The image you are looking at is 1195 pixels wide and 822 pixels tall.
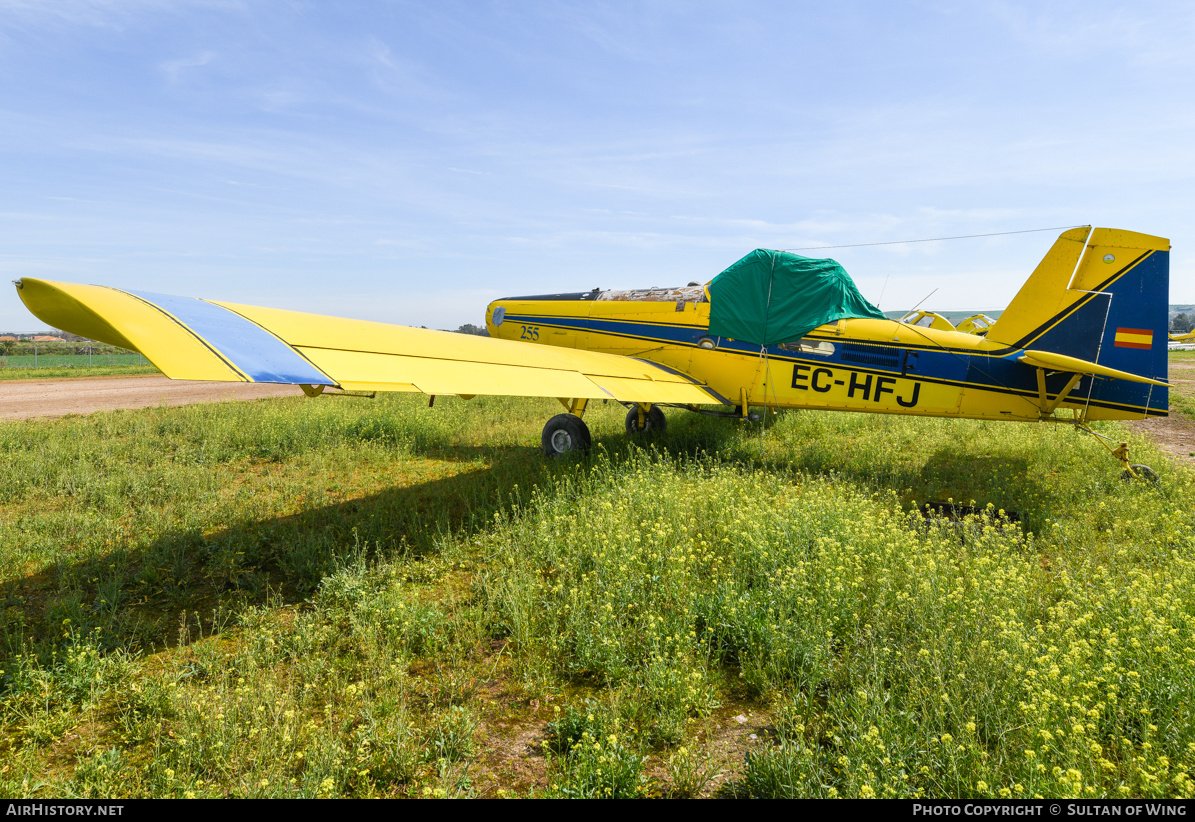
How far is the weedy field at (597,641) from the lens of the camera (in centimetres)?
238

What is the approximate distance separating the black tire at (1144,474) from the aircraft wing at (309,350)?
5.43m

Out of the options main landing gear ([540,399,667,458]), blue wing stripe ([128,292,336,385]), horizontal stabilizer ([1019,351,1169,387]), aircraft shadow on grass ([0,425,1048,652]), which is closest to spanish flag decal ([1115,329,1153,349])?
horizontal stabilizer ([1019,351,1169,387])

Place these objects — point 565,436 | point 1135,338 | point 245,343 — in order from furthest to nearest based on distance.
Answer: point 565,436, point 1135,338, point 245,343

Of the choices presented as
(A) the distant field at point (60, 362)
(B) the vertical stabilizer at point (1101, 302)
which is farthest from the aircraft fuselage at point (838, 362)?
(A) the distant field at point (60, 362)

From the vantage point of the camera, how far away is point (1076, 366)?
6.28 meters

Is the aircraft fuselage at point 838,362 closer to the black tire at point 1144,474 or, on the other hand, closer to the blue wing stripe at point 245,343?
the black tire at point 1144,474

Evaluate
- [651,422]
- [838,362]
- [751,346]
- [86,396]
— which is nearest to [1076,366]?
[838,362]

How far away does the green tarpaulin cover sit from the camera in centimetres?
795

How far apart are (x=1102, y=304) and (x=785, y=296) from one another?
12.3ft

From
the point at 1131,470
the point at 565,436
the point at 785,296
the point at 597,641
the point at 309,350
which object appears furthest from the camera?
the point at 565,436

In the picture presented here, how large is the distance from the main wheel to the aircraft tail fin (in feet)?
19.6

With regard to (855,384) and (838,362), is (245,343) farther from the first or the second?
(855,384)
